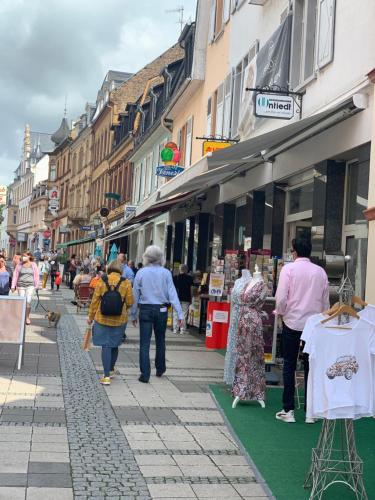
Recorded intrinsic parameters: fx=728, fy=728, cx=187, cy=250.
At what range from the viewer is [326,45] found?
10875mm

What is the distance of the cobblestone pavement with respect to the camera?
513 cm

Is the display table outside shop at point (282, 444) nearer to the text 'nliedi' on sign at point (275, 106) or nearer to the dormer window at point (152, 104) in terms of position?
the text 'nliedi' on sign at point (275, 106)

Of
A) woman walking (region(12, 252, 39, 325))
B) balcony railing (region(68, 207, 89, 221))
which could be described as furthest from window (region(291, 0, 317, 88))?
balcony railing (region(68, 207, 89, 221))

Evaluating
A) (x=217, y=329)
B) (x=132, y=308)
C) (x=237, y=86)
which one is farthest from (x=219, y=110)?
(x=132, y=308)

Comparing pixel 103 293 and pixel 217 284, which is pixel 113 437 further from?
pixel 217 284

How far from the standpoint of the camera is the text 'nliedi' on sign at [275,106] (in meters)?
11.5

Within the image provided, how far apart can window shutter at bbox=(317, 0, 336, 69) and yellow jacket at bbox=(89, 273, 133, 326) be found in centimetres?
453

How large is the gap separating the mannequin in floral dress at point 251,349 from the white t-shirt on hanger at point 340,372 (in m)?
3.21

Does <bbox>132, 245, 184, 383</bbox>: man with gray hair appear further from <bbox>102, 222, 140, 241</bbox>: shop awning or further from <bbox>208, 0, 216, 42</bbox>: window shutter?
<bbox>102, 222, 140, 241</bbox>: shop awning

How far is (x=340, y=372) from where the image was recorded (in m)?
4.91

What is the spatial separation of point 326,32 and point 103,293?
17.1ft

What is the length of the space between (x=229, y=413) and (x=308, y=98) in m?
5.89

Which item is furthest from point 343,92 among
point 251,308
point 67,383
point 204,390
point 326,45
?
point 67,383

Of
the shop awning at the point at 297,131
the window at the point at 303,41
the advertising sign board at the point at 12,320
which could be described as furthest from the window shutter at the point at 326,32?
the advertising sign board at the point at 12,320
